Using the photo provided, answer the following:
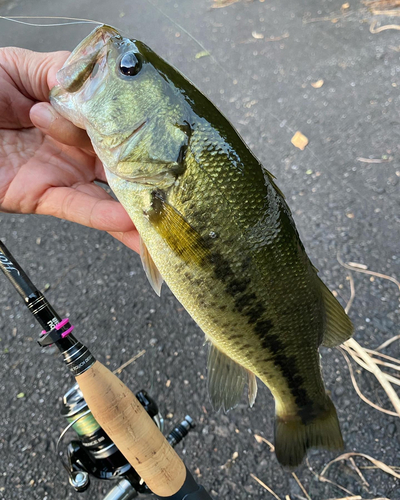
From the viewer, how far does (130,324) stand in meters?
2.64

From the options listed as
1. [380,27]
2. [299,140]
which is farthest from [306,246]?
[380,27]

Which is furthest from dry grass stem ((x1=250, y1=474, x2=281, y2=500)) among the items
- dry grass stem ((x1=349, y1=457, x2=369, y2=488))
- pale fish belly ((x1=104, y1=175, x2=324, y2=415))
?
pale fish belly ((x1=104, y1=175, x2=324, y2=415))

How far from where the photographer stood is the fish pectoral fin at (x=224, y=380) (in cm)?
158

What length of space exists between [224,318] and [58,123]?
100 centimetres

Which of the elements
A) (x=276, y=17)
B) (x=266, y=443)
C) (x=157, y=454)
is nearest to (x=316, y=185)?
(x=266, y=443)

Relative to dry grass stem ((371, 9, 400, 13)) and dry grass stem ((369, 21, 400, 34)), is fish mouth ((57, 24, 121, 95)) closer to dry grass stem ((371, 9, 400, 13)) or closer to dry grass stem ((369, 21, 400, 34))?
dry grass stem ((369, 21, 400, 34))

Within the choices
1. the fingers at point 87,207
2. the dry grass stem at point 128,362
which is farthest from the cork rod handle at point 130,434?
the dry grass stem at point 128,362

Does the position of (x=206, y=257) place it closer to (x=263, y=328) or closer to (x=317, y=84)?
(x=263, y=328)

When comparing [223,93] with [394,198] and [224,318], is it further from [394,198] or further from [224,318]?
[224,318]

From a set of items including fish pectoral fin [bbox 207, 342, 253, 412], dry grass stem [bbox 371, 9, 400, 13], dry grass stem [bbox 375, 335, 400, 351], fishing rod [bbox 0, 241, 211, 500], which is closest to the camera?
fishing rod [bbox 0, 241, 211, 500]

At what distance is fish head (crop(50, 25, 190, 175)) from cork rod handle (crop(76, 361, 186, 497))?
747mm

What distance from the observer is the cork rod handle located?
4.19 ft

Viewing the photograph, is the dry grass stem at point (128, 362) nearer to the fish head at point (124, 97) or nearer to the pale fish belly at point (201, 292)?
the pale fish belly at point (201, 292)

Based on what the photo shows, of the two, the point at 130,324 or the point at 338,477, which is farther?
the point at 130,324
